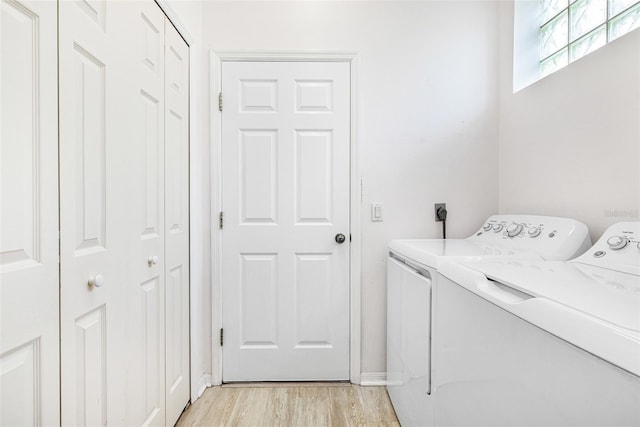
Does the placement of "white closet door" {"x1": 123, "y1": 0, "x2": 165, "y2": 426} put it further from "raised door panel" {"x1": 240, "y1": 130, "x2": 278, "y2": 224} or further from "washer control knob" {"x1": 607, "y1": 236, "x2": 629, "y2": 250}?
"washer control knob" {"x1": 607, "y1": 236, "x2": 629, "y2": 250}

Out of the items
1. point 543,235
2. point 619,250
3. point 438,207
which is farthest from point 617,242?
point 438,207

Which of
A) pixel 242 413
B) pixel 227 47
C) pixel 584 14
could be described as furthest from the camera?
pixel 227 47

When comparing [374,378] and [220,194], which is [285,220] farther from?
[374,378]

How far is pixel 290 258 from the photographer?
195cm

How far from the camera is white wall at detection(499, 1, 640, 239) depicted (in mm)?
1186

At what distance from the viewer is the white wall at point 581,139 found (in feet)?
3.89

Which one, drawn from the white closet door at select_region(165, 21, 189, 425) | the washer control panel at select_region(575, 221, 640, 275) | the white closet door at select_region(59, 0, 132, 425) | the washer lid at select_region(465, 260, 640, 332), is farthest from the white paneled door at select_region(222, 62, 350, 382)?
the washer control panel at select_region(575, 221, 640, 275)

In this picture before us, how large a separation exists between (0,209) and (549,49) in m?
2.35

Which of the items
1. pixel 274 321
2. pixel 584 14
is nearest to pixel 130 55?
pixel 274 321

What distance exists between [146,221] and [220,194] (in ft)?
2.16

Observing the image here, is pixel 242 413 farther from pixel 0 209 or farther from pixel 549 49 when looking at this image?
pixel 549 49

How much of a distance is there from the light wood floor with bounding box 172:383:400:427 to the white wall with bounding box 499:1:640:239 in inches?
52.2

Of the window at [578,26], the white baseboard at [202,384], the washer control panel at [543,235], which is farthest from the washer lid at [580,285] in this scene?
the white baseboard at [202,384]

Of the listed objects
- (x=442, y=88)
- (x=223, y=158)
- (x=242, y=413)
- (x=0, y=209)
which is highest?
(x=442, y=88)
